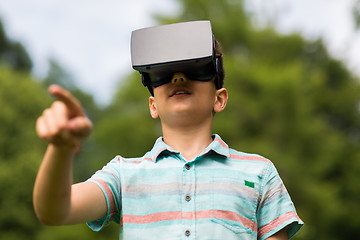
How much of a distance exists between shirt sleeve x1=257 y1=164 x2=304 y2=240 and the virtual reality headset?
606 mm

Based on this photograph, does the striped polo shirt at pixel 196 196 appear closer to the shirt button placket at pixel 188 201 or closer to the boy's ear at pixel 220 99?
the shirt button placket at pixel 188 201

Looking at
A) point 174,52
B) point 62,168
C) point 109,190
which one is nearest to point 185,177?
point 109,190

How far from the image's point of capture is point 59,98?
177cm

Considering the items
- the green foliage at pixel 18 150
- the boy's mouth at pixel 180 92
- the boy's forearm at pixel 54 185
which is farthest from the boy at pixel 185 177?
the green foliage at pixel 18 150

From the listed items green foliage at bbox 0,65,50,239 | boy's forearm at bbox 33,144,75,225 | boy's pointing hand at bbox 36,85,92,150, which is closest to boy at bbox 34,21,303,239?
boy's forearm at bbox 33,144,75,225

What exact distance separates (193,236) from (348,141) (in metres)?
20.9

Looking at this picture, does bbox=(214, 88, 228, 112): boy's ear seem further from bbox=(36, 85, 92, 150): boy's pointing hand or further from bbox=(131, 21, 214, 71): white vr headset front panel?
bbox=(36, 85, 92, 150): boy's pointing hand

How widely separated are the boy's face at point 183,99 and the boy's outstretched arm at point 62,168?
0.54 metres

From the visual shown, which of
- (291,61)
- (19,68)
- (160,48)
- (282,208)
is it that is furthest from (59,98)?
(19,68)

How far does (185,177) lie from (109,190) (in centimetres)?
35

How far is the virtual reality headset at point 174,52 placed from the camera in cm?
253

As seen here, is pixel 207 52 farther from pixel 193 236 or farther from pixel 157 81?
pixel 193 236

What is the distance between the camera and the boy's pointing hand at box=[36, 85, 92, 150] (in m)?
1.79

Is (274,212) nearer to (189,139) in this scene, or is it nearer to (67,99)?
(189,139)
